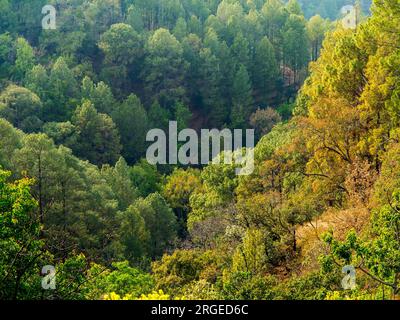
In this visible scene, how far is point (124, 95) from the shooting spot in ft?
243

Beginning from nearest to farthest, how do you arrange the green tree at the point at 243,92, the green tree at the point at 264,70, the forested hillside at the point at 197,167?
1. the forested hillside at the point at 197,167
2. the green tree at the point at 243,92
3. the green tree at the point at 264,70

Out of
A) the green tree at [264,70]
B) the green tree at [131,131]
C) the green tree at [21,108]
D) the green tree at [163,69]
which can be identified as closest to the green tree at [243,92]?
the green tree at [264,70]

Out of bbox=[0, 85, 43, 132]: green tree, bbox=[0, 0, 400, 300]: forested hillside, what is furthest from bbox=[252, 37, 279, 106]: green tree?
bbox=[0, 85, 43, 132]: green tree

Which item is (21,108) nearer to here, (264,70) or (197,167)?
(197,167)

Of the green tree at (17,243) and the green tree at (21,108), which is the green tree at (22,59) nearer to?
the green tree at (21,108)

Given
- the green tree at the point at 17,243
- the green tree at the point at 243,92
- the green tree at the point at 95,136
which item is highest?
the green tree at the point at 243,92

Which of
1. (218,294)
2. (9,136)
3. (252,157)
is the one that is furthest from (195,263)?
(9,136)

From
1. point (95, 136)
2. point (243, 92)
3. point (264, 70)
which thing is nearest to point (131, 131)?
point (95, 136)

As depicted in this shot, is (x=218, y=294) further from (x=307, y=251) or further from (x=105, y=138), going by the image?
(x=105, y=138)

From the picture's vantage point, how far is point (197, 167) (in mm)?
64000

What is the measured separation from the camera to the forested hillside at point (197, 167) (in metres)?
16.7

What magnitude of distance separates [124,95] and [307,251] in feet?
184
